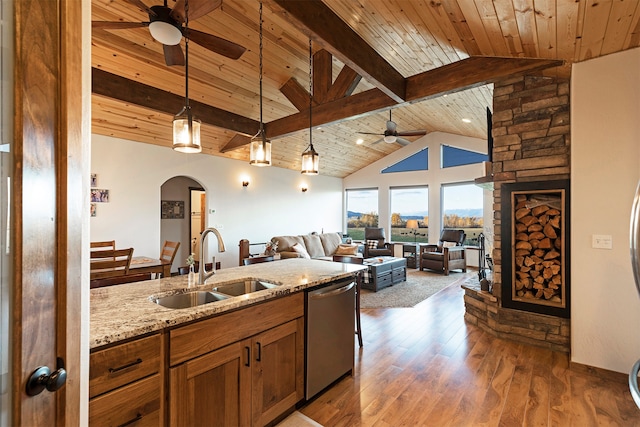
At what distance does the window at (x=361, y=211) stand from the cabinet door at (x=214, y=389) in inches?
327

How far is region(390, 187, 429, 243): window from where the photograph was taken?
28.7ft

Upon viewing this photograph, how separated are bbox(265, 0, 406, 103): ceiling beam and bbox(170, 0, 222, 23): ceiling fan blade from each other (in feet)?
1.47

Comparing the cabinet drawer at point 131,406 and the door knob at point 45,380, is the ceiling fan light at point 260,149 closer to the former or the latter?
the cabinet drawer at point 131,406

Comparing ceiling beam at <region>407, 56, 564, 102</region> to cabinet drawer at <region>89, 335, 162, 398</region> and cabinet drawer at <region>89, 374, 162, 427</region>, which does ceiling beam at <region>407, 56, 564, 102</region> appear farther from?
cabinet drawer at <region>89, 374, 162, 427</region>

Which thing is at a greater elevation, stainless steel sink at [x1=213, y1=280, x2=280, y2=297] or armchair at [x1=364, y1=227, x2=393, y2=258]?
stainless steel sink at [x1=213, y1=280, x2=280, y2=297]

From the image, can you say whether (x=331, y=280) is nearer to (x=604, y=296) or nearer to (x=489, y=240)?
(x=604, y=296)

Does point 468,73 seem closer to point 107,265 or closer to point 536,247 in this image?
point 536,247

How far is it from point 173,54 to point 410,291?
196 inches

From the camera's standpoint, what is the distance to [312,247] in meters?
7.13

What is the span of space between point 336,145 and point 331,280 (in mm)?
5815

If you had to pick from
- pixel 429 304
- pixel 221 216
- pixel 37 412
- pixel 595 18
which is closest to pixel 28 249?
pixel 37 412

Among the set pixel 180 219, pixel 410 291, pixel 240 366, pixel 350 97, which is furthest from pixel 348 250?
pixel 240 366

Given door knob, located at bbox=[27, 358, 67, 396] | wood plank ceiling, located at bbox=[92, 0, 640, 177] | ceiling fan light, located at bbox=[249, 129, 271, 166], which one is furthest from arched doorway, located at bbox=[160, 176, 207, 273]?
door knob, located at bbox=[27, 358, 67, 396]

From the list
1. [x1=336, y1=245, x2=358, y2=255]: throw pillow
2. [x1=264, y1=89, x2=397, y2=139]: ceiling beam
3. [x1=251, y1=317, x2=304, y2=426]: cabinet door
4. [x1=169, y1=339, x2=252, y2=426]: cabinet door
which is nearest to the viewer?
[x1=169, y1=339, x2=252, y2=426]: cabinet door
